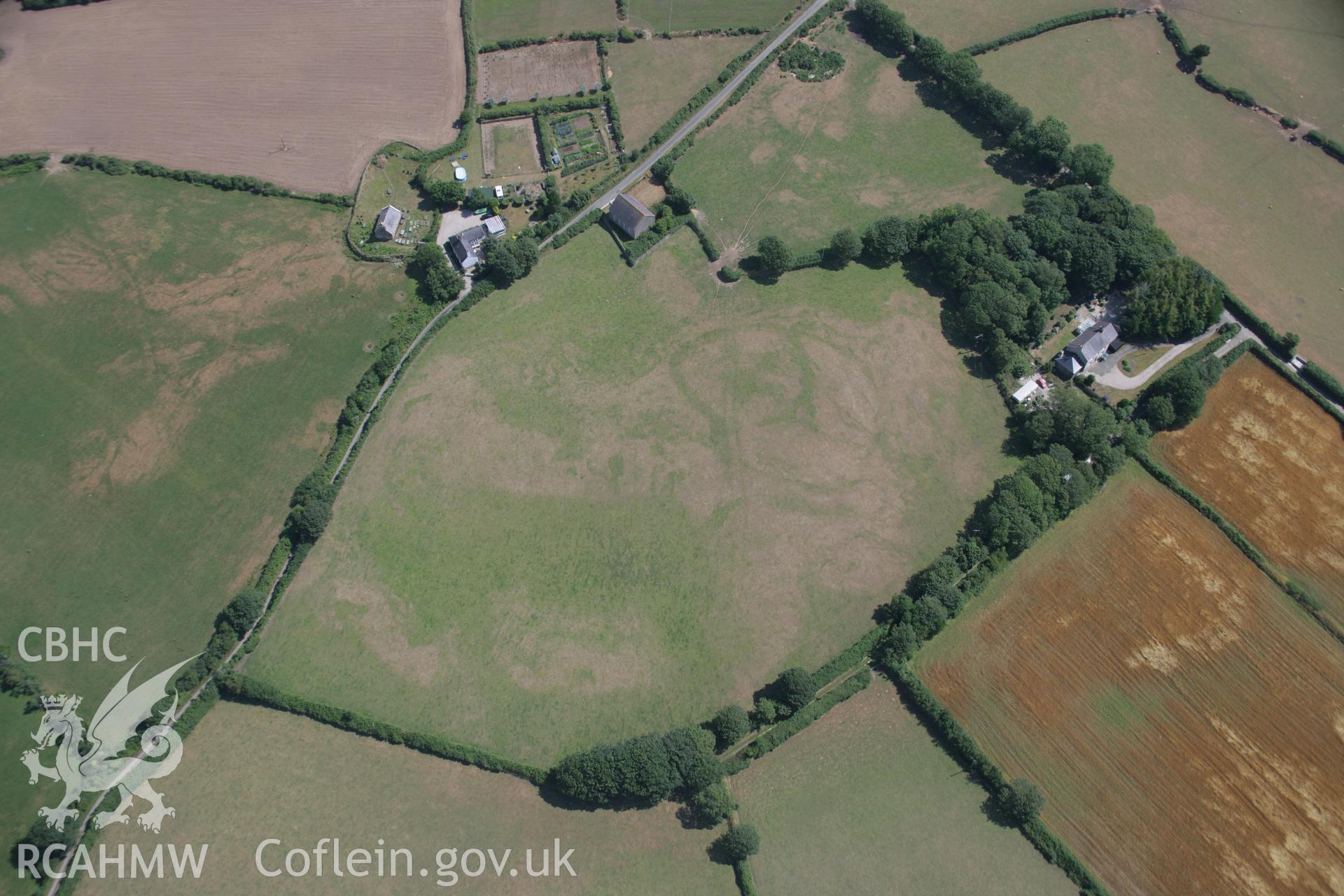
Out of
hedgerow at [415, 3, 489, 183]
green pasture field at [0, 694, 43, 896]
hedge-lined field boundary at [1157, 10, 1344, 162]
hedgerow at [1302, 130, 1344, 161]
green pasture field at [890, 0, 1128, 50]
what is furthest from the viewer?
green pasture field at [890, 0, 1128, 50]

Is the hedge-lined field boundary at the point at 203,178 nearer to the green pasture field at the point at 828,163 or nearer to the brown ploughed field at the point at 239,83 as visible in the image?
the brown ploughed field at the point at 239,83

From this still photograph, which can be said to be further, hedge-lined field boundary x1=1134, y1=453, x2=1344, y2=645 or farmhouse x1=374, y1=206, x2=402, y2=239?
farmhouse x1=374, y1=206, x2=402, y2=239

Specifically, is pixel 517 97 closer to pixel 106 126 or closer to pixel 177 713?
pixel 106 126

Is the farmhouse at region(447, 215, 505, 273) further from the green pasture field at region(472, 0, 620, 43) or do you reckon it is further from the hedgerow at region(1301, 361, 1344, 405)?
the hedgerow at region(1301, 361, 1344, 405)

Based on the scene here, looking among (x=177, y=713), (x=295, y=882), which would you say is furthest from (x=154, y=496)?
(x=295, y=882)

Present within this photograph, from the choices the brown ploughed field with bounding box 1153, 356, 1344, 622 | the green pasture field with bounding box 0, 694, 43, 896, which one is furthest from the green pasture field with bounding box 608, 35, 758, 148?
the green pasture field with bounding box 0, 694, 43, 896

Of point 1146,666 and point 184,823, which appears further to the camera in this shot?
point 1146,666
